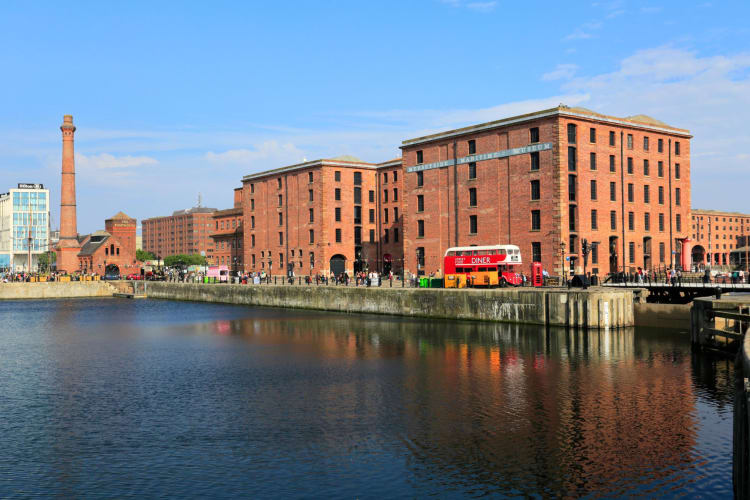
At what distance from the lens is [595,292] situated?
4872 centimetres

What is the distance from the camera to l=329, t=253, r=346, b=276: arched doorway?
332 feet

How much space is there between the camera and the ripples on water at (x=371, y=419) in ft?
60.1

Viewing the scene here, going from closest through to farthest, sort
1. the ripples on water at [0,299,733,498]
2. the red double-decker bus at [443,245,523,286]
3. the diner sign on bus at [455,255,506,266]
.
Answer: the ripples on water at [0,299,733,498]
the red double-decker bus at [443,245,523,286]
the diner sign on bus at [455,255,506,266]

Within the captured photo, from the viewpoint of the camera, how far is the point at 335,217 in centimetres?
10150

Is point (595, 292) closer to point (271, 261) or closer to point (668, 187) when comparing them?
point (668, 187)

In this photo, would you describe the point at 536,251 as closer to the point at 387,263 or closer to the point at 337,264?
the point at 387,263

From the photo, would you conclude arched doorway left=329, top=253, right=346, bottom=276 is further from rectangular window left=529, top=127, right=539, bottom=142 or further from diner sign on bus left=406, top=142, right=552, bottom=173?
rectangular window left=529, top=127, right=539, bottom=142

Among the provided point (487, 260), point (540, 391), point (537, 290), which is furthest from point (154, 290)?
point (540, 391)

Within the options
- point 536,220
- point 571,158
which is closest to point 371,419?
point 536,220

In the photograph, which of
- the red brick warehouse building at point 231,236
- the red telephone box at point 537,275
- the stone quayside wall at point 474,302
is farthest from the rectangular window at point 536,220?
the red brick warehouse building at point 231,236

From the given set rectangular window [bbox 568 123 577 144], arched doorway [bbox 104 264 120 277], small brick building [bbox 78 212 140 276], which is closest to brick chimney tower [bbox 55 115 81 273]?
small brick building [bbox 78 212 140 276]

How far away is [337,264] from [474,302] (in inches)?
1872

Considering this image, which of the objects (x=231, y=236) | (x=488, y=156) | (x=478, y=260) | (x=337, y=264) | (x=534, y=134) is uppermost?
(x=534, y=134)

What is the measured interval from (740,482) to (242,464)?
12.8 meters
